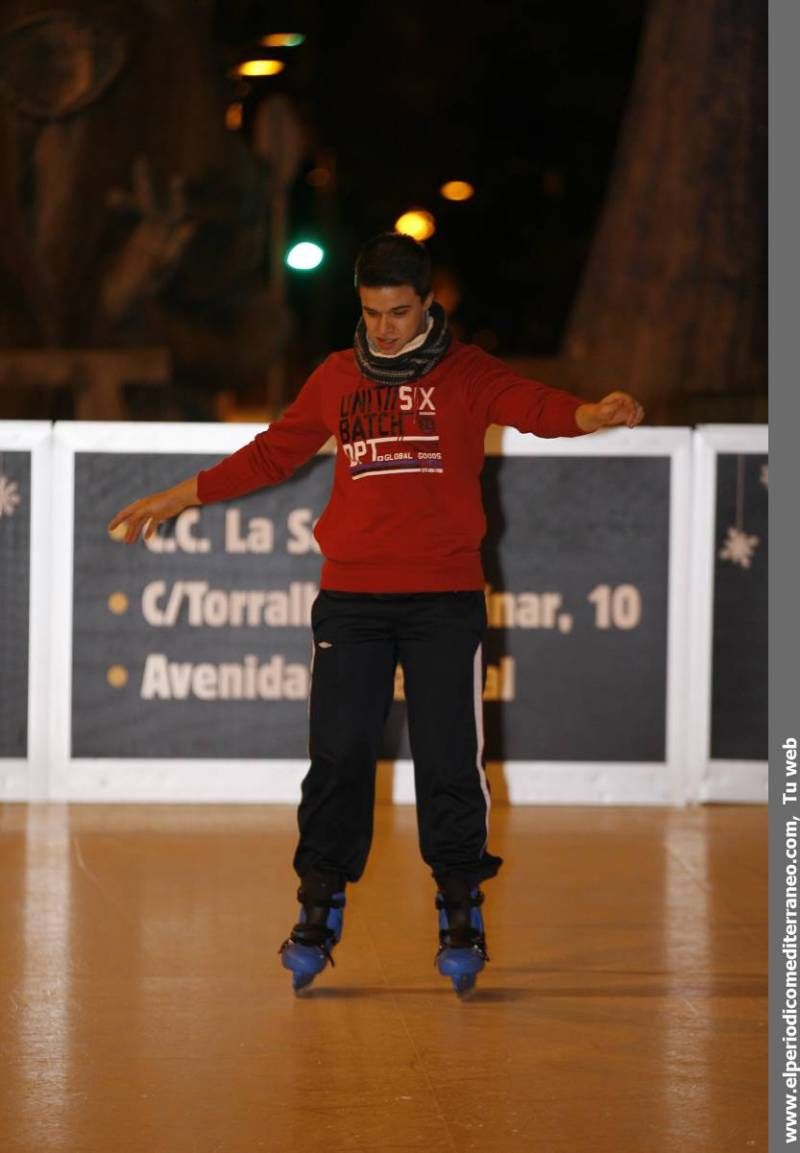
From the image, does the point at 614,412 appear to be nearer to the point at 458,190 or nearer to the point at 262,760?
the point at 262,760

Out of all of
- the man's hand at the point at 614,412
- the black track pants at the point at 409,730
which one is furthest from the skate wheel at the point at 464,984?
the man's hand at the point at 614,412

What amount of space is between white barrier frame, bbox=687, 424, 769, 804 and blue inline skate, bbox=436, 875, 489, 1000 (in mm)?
2599

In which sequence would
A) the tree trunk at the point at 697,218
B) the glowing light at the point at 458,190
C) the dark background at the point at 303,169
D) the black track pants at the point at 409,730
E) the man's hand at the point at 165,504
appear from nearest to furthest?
the black track pants at the point at 409,730 < the man's hand at the point at 165,504 < the tree trunk at the point at 697,218 < the dark background at the point at 303,169 < the glowing light at the point at 458,190

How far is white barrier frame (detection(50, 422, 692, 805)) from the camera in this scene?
707 cm

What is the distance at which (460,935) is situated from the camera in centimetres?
470

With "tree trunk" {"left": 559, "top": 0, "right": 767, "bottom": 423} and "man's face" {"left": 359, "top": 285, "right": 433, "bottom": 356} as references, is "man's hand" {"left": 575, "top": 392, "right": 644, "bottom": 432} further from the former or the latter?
"tree trunk" {"left": 559, "top": 0, "right": 767, "bottom": 423}

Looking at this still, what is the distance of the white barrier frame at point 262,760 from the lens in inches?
279

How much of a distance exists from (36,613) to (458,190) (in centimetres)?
2652

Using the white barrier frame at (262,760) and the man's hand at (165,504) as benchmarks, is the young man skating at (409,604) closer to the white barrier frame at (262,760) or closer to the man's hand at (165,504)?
the man's hand at (165,504)

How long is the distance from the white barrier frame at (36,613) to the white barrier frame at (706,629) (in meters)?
2.52

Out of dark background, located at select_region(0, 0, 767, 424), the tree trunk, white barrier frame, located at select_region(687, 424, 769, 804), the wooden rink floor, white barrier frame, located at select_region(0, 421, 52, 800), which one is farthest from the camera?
dark background, located at select_region(0, 0, 767, 424)

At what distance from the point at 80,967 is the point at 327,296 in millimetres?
31167

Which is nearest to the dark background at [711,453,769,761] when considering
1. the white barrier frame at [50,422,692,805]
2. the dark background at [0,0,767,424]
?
the white barrier frame at [50,422,692,805]

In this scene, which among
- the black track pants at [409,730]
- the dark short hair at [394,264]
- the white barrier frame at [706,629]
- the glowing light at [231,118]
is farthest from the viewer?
the glowing light at [231,118]
